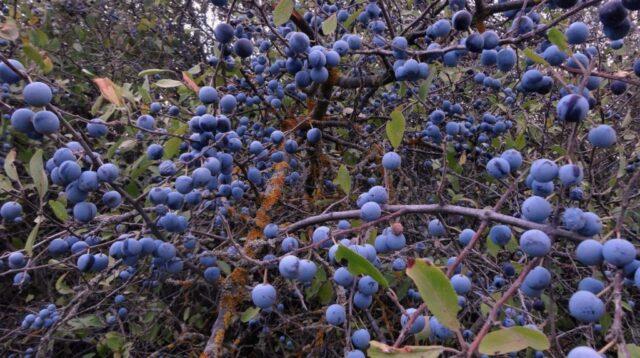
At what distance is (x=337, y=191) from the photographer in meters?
2.48

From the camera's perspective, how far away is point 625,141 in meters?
2.48

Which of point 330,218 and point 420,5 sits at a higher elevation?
point 420,5

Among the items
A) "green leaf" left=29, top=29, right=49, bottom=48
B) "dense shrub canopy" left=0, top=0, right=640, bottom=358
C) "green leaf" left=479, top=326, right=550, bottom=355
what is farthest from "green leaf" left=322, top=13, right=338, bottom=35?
"green leaf" left=29, top=29, right=49, bottom=48

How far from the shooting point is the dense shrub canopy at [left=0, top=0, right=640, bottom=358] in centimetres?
90

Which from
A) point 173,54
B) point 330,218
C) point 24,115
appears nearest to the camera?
point 24,115

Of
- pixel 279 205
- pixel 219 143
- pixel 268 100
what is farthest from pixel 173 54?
pixel 219 143

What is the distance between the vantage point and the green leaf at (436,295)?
728mm

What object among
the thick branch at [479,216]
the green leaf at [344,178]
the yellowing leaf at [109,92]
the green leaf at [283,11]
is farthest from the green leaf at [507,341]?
the yellowing leaf at [109,92]

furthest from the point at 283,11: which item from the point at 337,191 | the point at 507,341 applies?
the point at 337,191

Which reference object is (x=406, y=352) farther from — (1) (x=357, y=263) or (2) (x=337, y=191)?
(2) (x=337, y=191)

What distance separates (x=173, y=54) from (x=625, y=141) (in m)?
3.44

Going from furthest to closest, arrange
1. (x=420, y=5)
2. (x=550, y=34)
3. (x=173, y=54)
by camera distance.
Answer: (x=173, y=54)
(x=420, y=5)
(x=550, y=34)

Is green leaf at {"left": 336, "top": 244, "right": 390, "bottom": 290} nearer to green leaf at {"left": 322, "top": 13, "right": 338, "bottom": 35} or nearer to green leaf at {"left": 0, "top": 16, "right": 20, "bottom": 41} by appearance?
green leaf at {"left": 322, "top": 13, "right": 338, "bottom": 35}

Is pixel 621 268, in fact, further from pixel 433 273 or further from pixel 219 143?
pixel 219 143
